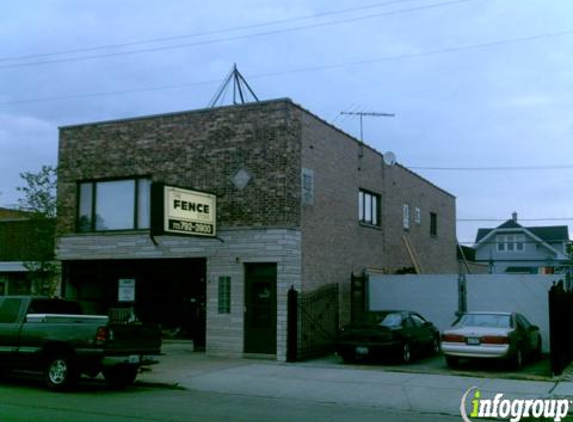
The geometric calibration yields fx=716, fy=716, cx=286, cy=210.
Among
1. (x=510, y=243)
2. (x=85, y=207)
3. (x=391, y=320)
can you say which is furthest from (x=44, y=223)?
(x=510, y=243)

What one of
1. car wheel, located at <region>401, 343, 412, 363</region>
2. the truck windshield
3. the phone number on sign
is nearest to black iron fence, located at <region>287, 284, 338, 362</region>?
car wheel, located at <region>401, 343, 412, 363</region>

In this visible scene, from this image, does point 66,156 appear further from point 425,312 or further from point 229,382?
point 425,312

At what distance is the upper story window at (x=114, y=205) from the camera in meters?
22.0

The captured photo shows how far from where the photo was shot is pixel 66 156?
23406 millimetres

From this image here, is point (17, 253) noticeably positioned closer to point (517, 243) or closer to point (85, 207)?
point (85, 207)

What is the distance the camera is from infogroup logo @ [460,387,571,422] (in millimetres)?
11695

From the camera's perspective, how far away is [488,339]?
17109mm

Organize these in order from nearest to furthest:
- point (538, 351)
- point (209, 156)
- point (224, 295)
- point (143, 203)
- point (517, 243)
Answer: point (538, 351)
point (224, 295)
point (209, 156)
point (143, 203)
point (517, 243)

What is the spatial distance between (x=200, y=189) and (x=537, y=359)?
10.6 metres

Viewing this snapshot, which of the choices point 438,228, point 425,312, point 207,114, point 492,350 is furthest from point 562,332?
point 438,228

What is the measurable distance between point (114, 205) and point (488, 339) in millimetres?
12031

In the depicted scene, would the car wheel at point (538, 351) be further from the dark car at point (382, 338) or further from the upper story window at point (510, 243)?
the upper story window at point (510, 243)

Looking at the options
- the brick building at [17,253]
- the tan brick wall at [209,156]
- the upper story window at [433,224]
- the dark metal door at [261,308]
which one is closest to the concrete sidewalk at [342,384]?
the dark metal door at [261,308]

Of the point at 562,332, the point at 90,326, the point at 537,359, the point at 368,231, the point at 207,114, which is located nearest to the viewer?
the point at 90,326
